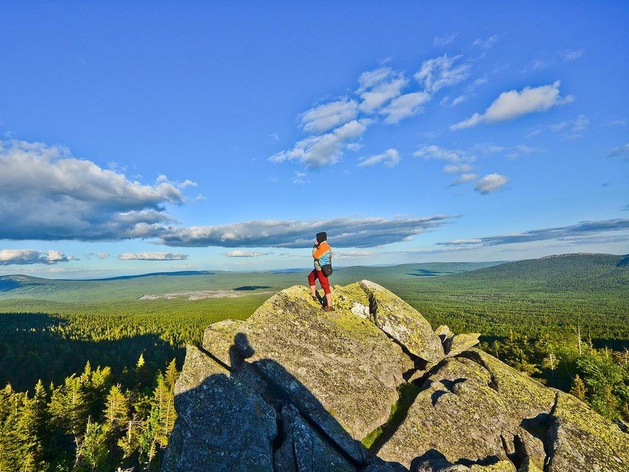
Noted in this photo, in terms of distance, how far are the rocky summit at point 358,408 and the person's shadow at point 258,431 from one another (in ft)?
0.18

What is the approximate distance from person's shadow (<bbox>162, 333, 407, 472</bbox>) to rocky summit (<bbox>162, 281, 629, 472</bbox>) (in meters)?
0.05

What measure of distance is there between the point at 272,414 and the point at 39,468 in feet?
150

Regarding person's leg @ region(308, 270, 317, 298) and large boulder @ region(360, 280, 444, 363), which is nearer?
large boulder @ region(360, 280, 444, 363)

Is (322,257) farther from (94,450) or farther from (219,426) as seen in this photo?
(94,450)

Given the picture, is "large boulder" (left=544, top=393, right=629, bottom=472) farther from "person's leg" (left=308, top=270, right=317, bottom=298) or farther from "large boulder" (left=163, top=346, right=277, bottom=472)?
"person's leg" (left=308, top=270, right=317, bottom=298)

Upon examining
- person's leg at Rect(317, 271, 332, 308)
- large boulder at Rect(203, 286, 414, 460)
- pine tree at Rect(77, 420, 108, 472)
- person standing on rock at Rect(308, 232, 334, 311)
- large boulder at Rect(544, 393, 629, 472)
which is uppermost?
person standing on rock at Rect(308, 232, 334, 311)

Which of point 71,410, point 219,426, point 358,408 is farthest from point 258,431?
point 71,410

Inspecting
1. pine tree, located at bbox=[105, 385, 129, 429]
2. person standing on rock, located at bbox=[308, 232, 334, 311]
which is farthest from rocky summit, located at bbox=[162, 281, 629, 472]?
pine tree, located at bbox=[105, 385, 129, 429]

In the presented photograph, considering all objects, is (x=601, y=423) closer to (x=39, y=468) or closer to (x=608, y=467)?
(x=608, y=467)

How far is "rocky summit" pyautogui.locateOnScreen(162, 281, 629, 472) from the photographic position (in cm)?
1441

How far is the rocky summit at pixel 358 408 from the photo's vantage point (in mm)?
14414

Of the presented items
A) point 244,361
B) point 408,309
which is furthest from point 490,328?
point 244,361

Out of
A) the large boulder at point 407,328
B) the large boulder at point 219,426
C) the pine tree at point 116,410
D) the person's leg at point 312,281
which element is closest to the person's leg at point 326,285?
the person's leg at point 312,281

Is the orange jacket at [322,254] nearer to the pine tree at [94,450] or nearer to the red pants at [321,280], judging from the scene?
the red pants at [321,280]
